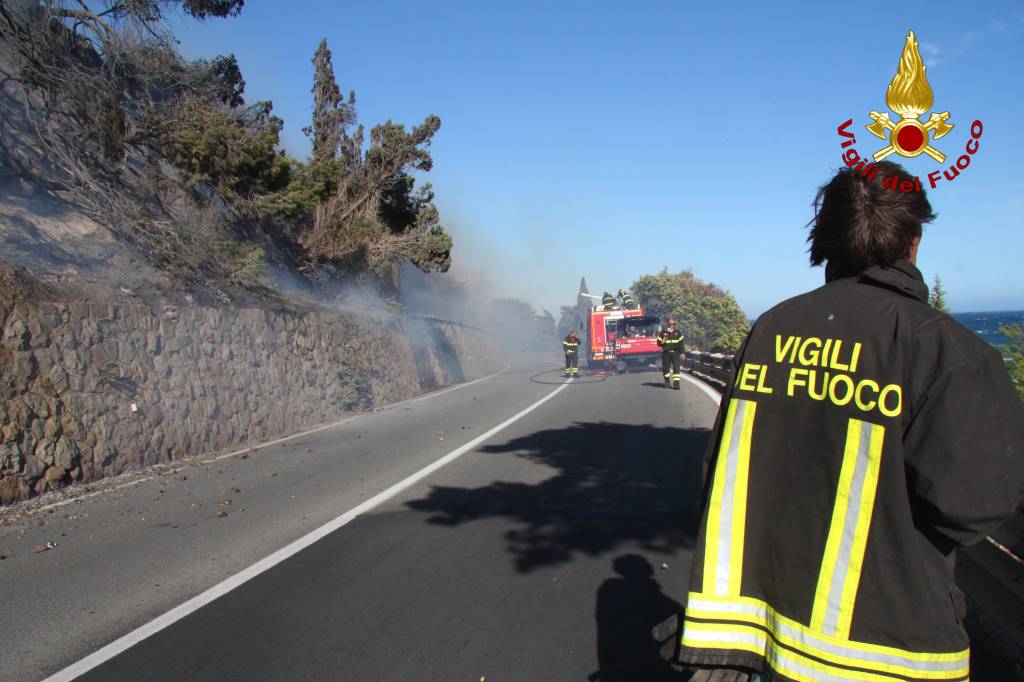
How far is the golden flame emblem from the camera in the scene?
3457 millimetres

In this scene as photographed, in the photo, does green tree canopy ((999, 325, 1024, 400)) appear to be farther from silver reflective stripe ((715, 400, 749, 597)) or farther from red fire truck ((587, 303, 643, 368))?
red fire truck ((587, 303, 643, 368))

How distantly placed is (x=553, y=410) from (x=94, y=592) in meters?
10.9

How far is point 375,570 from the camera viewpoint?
5.29 meters

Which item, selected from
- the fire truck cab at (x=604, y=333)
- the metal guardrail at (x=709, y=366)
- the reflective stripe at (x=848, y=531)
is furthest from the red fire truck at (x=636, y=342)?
the reflective stripe at (x=848, y=531)

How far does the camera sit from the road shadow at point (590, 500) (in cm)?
579

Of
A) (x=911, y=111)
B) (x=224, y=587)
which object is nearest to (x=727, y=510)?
(x=911, y=111)

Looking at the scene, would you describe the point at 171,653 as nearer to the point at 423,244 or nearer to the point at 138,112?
the point at 138,112

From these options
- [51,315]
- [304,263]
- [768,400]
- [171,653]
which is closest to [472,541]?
[171,653]

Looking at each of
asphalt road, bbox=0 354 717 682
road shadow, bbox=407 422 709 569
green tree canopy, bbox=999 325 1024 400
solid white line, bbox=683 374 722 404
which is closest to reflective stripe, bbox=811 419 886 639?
asphalt road, bbox=0 354 717 682

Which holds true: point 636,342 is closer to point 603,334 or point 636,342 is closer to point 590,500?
point 603,334

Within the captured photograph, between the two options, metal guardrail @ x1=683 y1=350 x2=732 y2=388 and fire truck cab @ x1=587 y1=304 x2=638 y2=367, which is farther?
fire truck cab @ x1=587 y1=304 x2=638 y2=367

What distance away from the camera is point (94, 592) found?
510 cm

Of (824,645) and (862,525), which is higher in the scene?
(862,525)

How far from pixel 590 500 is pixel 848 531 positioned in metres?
5.57
